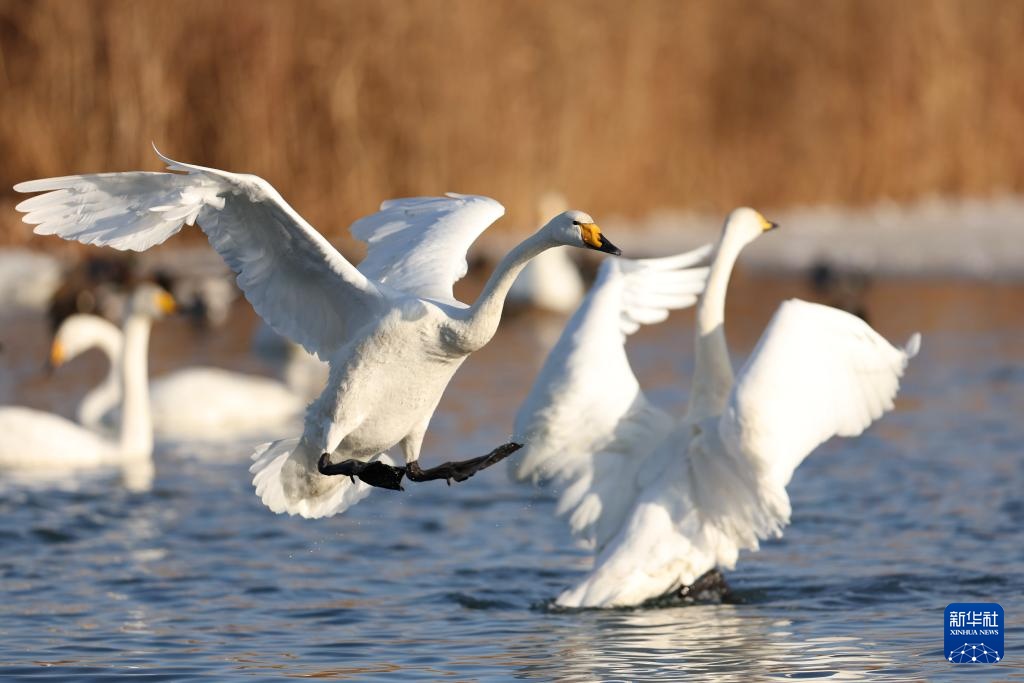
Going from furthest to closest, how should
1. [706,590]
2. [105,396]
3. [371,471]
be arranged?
[105,396], [706,590], [371,471]

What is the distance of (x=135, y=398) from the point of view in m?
11.2

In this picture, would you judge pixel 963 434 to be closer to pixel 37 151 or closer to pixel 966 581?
pixel 966 581

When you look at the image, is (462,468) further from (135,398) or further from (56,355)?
(56,355)

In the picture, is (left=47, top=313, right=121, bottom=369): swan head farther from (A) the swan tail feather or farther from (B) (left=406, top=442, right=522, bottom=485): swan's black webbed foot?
(B) (left=406, top=442, right=522, bottom=485): swan's black webbed foot

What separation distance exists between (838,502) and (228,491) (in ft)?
10.9

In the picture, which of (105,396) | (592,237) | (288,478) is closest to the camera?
(592,237)

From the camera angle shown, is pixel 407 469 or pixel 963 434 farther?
pixel 963 434

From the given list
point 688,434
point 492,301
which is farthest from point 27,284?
point 492,301

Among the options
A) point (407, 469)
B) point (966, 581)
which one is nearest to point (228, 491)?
point (407, 469)

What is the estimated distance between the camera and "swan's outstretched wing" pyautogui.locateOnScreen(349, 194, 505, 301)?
6879 mm

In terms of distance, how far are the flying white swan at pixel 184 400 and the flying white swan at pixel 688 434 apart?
5092mm

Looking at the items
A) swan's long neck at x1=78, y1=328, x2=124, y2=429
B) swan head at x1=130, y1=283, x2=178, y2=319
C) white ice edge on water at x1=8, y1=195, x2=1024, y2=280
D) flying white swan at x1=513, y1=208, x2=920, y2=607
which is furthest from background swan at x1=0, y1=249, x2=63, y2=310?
flying white swan at x1=513, y1=208, x2=920, y2=607

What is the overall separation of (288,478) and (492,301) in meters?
1.19

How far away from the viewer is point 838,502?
30.6ft
